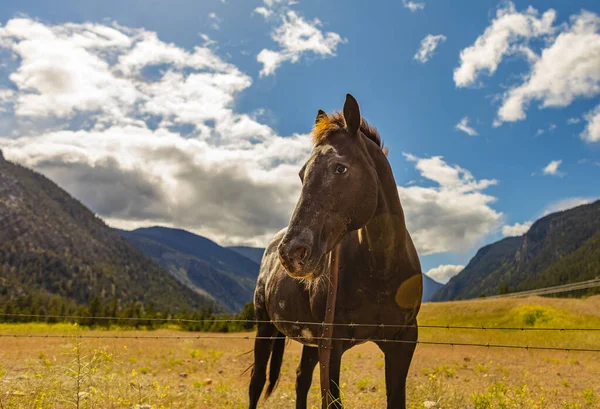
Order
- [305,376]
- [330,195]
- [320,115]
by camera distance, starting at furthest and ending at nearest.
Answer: [305,376], [320,115], [330,195]

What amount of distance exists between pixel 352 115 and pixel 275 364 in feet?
16.9

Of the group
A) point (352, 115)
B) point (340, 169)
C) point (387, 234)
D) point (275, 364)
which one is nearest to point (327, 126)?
point (352, 115)

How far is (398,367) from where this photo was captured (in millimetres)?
4512

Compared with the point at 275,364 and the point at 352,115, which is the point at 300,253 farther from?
the point at 275,364

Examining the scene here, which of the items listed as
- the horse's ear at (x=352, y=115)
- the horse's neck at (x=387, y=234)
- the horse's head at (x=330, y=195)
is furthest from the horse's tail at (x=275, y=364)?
the horse's ear at (x=352, y=115)

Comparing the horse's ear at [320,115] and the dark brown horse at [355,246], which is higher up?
the horse's ear at [320,115]

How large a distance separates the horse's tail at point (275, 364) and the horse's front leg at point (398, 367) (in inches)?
120

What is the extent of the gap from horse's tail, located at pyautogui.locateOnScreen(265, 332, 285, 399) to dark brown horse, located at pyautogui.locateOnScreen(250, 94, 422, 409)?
8.53 ft

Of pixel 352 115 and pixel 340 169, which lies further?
pixel 352 115

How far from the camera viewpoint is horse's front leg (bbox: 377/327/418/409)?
14.7 ft

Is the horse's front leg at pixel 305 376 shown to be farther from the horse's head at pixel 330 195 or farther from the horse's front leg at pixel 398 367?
the horse's head at pixel 330 195

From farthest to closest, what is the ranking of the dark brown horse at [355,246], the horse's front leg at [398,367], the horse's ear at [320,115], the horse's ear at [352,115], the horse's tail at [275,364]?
the horse's tail at [275,364] → the horse's ear at [320,115] → the horse's front leg at [398,367] → the horse's ear at [352,115] → the dark brown horse at [355,246]

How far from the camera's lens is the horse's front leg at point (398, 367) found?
4.48m

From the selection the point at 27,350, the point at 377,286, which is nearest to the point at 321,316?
the point at 377,286
